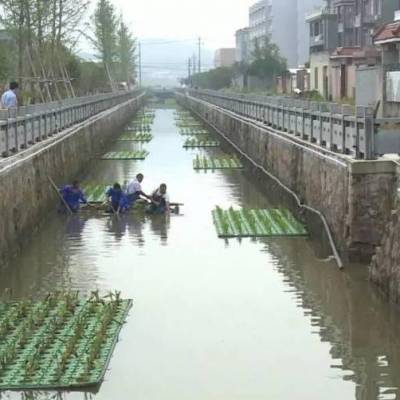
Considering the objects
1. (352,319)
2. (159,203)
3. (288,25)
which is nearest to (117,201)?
(159,203)

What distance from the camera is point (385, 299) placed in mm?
14578

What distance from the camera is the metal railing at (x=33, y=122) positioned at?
2155 centimetres

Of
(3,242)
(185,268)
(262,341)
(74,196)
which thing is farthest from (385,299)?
(74,196)

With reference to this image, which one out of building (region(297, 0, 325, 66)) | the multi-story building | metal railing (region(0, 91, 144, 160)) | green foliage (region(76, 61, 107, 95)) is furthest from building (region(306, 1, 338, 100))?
the multi-story building

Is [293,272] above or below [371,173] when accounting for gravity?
below

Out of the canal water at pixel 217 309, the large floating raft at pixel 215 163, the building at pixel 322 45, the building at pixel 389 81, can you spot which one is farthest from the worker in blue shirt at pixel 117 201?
the building at pixel 322 45

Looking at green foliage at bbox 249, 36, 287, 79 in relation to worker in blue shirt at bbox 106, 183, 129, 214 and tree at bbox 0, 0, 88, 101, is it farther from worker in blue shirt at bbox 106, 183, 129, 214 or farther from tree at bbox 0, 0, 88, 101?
worker in blue shirt at bbox 106, 183, 129, 214

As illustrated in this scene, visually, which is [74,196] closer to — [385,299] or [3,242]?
[3,242]

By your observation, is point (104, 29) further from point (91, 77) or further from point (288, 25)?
point (288, 25)

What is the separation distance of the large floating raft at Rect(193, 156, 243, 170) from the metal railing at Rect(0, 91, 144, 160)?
4.96m

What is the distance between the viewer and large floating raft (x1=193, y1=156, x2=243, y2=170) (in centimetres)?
3697

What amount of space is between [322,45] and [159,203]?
197 ft

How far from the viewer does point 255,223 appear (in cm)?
2189

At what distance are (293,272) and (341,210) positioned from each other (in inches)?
59.7
